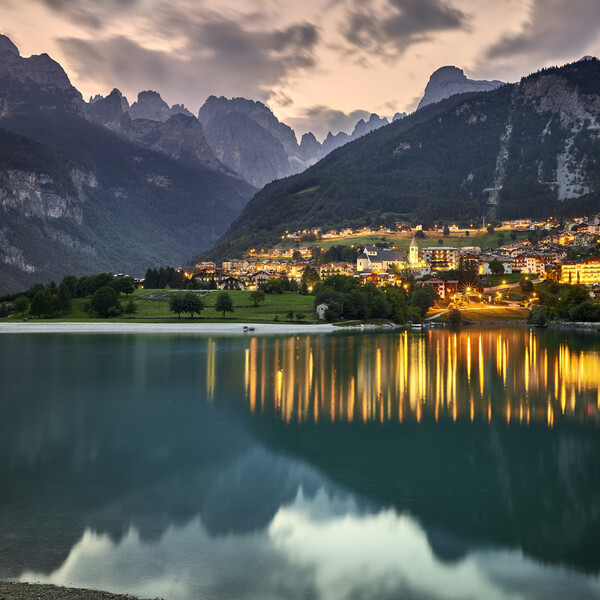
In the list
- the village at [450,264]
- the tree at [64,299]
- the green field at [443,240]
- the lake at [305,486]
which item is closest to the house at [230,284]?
the village at [450,264]

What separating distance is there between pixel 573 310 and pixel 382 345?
4697cm

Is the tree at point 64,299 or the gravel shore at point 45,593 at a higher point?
the tree at point 64,299

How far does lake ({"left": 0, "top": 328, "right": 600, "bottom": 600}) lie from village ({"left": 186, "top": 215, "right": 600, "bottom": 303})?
9094 cm

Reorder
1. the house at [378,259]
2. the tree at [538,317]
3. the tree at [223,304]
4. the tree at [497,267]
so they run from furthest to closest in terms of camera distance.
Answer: the house at [378,259]
the tree at [497,267]
the tree at [538,317]
the tree at [223,304]

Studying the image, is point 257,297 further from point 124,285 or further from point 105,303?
point 124,285

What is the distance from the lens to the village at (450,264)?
13262 centimetres

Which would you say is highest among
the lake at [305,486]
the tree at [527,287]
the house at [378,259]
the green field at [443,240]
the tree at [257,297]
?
the green field at [443,240]

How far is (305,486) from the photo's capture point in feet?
61.4

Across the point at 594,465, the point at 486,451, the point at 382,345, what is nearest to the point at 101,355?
the point at 382,345

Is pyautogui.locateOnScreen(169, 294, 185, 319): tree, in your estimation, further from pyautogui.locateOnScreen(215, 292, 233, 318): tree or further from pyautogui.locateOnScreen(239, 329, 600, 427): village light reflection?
pyautogui.locateOnScreen(239, 329, 600, 427): village light reflection

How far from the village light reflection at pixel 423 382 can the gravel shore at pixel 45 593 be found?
1711cm

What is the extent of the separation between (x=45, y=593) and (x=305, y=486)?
29.8 feet

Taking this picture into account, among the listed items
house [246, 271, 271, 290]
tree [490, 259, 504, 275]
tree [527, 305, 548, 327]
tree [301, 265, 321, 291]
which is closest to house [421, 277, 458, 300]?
tree [490, 259, 504, 275]

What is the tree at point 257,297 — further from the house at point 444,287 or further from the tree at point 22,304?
the house at point 444,287
